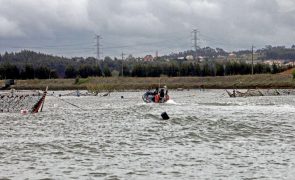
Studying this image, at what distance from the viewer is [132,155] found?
25672 mm

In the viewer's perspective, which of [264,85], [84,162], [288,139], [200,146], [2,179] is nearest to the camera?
[2,179]

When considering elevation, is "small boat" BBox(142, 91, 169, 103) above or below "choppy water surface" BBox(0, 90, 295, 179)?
above

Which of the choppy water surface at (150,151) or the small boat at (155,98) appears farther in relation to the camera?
the small boat at (155,98)

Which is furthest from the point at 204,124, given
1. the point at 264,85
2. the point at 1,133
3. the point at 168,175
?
the point at 264,85

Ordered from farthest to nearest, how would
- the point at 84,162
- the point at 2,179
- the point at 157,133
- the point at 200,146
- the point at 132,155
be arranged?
the point at 157,133 < the point at 200,146 < the point at 132,155 < the point at 84,162 < the point at 2,179

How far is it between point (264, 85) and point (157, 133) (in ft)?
447

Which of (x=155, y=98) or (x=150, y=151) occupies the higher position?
(x=155, y=98)

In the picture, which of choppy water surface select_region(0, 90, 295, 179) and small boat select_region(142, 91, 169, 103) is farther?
small boat select_region(142, 91, 169, 103)

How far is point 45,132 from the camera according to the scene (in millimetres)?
37188

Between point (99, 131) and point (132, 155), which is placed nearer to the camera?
point (132, 155)

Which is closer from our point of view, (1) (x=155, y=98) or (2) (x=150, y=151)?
(2) (x=150, y=151)

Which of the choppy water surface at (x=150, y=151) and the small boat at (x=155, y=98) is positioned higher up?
the small boat at (x=155, y=98)

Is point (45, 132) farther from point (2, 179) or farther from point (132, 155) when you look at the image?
point (2, 179)

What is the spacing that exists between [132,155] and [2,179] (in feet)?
24.1
